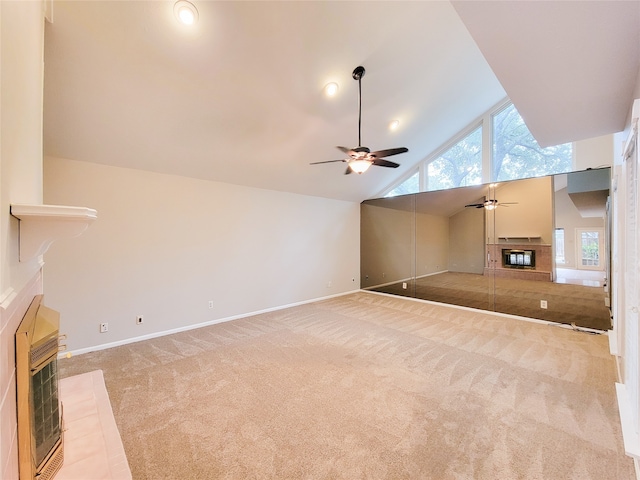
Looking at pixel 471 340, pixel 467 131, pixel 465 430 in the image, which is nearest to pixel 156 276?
pixel 465 430

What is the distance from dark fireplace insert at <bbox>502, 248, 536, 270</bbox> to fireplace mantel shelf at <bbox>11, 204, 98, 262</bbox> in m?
6.13

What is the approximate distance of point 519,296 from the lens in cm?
476

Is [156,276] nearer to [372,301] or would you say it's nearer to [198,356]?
[198,356]

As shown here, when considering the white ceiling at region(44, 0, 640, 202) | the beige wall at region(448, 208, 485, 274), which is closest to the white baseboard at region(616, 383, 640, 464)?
the white ceiling at region(44, 0, 640, 202)

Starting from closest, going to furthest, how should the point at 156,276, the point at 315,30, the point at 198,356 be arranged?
the point at 315,30
the point at 198,356
the point at 156,276

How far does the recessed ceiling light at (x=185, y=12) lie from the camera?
6.75ft

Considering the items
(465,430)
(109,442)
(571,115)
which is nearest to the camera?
(109,442)

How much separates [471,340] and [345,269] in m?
3.48

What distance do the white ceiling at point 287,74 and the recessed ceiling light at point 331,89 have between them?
7cm

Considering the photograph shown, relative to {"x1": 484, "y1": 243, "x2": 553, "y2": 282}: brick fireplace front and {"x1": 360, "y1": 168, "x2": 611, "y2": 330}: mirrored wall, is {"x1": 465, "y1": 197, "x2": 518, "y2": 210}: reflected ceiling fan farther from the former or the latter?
{"x1": 484, "y1": 243, "x2": 553, "y2": 282}: brick fireplace front

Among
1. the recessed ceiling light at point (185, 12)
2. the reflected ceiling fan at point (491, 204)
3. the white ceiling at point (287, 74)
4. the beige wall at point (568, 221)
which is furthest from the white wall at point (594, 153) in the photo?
the recessed ceiling light at point (185, 12)

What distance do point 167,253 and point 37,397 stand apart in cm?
277

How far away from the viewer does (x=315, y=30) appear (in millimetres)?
2592

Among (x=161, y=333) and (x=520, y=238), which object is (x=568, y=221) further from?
(x=161, y=333)
